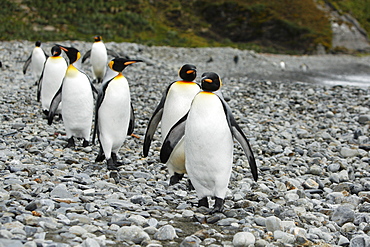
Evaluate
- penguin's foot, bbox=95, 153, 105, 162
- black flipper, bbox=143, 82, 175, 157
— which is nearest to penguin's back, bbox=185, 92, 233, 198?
black flipper, bbox=143, 82, 175, 157

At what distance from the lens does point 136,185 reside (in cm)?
454

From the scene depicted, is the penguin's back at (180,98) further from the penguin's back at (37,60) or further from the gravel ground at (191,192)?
the penguin's back at (37,60)

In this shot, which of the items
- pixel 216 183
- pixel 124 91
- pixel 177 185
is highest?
pixel 124 91

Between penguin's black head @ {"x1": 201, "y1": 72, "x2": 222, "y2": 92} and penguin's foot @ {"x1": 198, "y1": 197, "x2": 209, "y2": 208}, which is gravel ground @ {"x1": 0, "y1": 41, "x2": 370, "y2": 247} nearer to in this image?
Result: penguin's foot @ {"x1": 198, "y1": 197, "x2": 209, "y2": 208}

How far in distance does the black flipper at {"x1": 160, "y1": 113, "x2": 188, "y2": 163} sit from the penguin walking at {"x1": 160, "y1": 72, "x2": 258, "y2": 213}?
29cm

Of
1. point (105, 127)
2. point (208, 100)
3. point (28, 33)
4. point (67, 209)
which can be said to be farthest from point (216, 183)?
point (28, 33)

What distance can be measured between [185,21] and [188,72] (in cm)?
3285

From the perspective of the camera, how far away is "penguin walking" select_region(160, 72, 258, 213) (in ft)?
12.8

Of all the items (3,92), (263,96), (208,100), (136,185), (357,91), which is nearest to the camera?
(208,100)

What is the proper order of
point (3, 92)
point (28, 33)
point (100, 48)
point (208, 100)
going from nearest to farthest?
point (208, 100)
point (3, 92)
point (100, 48)
point (28, 33)

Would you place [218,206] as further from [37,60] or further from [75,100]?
[37,60]

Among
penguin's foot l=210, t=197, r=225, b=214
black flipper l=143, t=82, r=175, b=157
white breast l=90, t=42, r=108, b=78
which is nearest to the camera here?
penguin's foot l=210, t=197, r=225, b=214

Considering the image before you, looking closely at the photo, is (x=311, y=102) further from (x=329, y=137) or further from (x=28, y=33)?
(x=28, y=33)

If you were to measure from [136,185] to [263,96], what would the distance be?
6.81 metres
